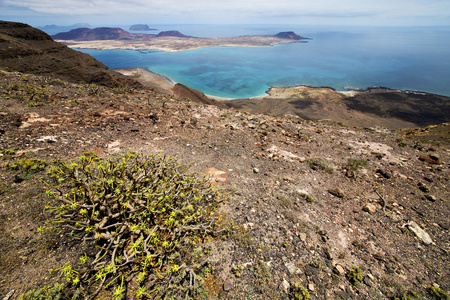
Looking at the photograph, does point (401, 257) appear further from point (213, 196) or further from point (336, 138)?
point (336, 138)

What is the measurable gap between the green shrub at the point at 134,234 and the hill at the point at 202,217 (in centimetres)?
3

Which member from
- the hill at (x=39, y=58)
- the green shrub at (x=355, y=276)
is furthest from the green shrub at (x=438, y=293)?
the hill at (x=39, y=58)

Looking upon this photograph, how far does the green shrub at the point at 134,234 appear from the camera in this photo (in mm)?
2781

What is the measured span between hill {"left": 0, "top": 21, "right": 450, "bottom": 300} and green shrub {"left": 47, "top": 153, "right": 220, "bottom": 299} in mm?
30

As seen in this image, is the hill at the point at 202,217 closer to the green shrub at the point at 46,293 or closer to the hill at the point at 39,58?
the green shrub at the point at 46,293

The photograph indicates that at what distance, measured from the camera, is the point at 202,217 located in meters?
3.88

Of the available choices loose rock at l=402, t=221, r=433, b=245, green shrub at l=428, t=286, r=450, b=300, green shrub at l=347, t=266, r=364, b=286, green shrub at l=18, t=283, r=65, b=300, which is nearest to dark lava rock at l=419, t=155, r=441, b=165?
loose rock at l=402, t=221, r=433, b=245

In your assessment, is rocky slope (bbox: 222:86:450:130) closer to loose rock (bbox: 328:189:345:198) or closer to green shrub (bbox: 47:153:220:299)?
loose rock (bbox: 328:189:345:198)

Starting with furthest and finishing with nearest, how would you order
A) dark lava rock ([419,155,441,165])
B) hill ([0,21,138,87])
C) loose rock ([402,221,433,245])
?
1. hill ([0,21,138,87])
2. dark lava rock ([419,155,441,165])
3. loose rock ([402,221,433,245])

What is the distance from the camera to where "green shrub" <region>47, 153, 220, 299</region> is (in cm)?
278

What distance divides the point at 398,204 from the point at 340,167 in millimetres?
2244

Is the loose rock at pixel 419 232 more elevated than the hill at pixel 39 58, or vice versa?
the hill at pixel 39 58

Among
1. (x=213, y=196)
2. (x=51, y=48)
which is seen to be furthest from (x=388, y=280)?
(x=51, y=48)

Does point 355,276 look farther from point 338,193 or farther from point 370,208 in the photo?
point 338,193
